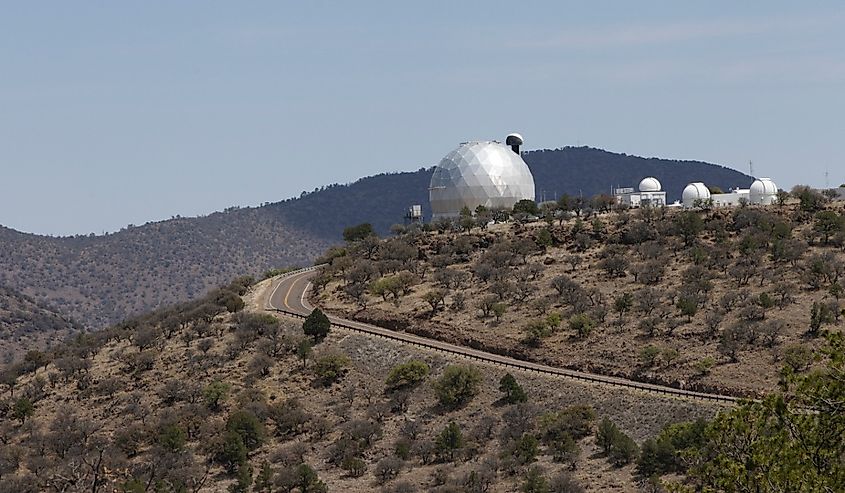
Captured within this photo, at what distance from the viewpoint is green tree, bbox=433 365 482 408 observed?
55.0 m

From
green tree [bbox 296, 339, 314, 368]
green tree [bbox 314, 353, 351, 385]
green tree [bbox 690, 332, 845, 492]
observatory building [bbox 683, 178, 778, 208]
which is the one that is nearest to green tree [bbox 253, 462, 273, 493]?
green tree [bbox 314, 353, 351, 385]

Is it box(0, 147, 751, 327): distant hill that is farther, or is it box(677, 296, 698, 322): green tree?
box(0, 147, 751, 327): distant hill

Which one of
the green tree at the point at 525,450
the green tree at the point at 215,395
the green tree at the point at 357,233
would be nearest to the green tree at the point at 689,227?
the green tree at the point at 357,233

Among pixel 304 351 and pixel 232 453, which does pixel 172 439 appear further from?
A: pixel 304 351

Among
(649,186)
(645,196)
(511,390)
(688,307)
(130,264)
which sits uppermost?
(649,186)

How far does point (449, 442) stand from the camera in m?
49.8

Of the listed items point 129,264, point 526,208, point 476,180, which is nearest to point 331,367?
point 526,208

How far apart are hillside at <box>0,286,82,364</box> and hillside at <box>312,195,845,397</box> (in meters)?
41.4

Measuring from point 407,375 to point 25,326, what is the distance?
234ft

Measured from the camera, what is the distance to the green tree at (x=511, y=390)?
5416cm

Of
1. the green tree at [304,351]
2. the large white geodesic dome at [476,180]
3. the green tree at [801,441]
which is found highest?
the large white geodesic dome at [476,180]

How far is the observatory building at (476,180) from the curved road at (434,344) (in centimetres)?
1145

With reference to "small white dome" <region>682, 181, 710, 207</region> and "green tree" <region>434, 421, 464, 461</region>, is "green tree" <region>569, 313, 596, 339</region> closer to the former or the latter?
"green tree" <region>434, 421, 464, 461</region>

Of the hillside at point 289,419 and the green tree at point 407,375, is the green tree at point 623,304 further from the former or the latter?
the green tree at point 407,375
